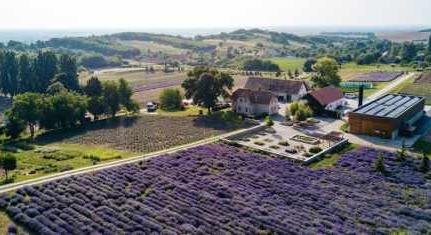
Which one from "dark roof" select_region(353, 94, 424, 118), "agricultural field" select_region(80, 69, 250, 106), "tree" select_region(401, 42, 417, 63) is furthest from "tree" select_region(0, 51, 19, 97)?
"tree" select_region(401, 42, 417, 63)

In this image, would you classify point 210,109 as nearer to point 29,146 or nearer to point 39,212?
point 29,146

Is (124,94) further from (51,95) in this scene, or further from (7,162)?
(7,162)

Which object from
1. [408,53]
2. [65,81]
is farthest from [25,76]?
[408,53]

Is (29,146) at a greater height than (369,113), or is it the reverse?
(369,113)

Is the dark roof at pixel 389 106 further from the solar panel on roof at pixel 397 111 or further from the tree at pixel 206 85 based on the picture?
the tree at pixel 206 85

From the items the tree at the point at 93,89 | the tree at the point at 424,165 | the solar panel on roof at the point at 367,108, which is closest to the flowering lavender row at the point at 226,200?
the tree at the point at 424,165

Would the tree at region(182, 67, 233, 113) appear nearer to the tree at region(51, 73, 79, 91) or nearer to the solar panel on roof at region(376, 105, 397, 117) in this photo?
the solar panel on roof at region(376, 105, 397, 117)

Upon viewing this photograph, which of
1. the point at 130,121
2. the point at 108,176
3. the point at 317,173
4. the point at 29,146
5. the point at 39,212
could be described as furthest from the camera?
the point at 130,121

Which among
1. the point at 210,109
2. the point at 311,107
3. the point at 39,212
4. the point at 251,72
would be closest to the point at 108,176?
the point at 39,212
